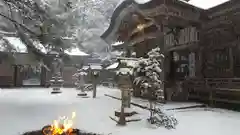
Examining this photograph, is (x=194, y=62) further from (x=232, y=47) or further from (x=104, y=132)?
(x=104, y=132)

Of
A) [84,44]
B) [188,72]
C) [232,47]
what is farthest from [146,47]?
[84,44]

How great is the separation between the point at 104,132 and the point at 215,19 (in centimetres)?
966

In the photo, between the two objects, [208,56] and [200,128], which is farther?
[208,56]

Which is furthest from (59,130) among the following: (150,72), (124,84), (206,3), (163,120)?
(206,3)

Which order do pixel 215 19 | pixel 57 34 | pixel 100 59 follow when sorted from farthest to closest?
1. pixel 100 59
2. pixel 215 19
3. pixel 57 34

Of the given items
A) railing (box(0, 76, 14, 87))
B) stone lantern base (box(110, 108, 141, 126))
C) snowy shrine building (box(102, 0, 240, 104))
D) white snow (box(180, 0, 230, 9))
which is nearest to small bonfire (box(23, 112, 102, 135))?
stone lantern base (box(110, 108, 141, 126))

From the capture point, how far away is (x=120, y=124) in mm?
8250

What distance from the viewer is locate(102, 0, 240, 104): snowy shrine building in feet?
40.4

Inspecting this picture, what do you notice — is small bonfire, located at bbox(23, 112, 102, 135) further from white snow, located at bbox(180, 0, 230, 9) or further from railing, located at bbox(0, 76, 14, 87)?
railing, located at bbox(0, 76, 14, 87)

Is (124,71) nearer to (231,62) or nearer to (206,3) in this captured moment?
(231,62)

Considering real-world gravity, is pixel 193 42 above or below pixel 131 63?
above

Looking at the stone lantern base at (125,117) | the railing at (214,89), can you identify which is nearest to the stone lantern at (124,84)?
the stone lantern base at (125,117)

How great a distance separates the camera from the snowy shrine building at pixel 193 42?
12.3 metres

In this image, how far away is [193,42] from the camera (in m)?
14.2
